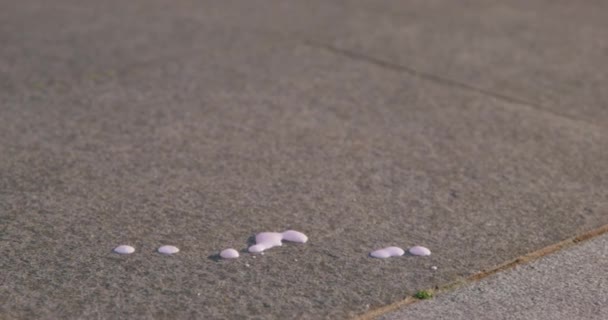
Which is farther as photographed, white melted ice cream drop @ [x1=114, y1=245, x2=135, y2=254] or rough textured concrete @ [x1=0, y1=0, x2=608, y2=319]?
white melted ice cream drop @ [x1=114, y1=245, x2=135, y2=254]

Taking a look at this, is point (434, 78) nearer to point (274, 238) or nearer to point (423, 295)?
point (274, 238)

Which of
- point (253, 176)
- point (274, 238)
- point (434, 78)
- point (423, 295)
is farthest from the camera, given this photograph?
point (434, 78)

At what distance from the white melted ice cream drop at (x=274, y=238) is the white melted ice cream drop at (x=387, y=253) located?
11.9 inches

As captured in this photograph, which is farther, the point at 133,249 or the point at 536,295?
the point at 133,249

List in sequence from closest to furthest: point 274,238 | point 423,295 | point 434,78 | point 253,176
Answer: point 423,295, point 274,238, point 253,176, point 434,78

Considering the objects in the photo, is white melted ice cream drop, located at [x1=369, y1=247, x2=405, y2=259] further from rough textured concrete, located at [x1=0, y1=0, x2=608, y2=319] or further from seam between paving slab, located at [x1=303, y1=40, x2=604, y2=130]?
seam between paving slab, located at [x1=303, y1=40, x2=604, y2=130]

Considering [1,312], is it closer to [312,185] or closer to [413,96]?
[312,185]

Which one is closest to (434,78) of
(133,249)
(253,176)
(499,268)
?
(253,176)

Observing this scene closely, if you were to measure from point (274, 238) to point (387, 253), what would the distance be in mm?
455

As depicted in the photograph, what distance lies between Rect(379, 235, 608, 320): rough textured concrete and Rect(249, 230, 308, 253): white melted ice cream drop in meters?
0.71

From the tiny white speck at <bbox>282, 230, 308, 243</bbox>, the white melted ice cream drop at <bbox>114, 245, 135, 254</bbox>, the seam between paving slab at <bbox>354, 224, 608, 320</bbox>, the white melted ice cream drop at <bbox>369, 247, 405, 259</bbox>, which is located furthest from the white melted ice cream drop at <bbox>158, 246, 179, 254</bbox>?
the seam between paving slab at <bbox>354, 224, 608, 320</bbox>

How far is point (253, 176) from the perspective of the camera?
5109 mm

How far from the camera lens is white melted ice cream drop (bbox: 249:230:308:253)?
4242mm

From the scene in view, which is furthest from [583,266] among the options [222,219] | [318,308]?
[222,219]
